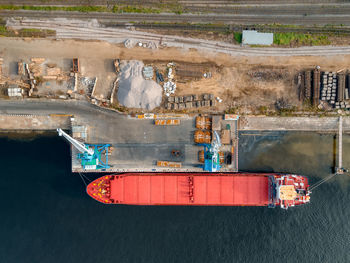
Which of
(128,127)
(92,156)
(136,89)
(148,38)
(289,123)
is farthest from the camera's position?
(289,123)

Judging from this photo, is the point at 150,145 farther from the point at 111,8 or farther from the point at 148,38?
the point at 111,8

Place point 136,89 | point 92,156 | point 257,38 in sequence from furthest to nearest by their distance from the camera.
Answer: point 257,38 < point 92,156 < point 136,89

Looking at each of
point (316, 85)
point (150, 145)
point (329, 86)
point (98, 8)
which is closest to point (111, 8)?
point (98, 8)

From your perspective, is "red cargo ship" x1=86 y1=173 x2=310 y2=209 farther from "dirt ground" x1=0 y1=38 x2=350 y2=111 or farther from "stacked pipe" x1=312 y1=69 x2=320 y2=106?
"stacked pipe" x1=312 y1=69 x2=320 y2=106

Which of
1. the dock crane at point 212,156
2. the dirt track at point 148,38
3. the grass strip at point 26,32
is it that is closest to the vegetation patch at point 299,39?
the dirt track at point 148,38

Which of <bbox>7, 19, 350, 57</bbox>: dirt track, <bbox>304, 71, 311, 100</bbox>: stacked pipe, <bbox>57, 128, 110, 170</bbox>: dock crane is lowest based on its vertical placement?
<bbox>57, 128, 110, 170</bbox>: dock crane

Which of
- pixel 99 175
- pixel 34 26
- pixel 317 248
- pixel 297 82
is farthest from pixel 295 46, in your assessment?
pixel 34 26

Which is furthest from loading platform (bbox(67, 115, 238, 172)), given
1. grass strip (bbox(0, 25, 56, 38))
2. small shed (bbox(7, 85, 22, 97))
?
grass strip (bbox(0, 25, 56, 38))

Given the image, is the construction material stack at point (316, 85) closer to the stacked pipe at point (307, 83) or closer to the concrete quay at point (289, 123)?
the stacked pipe at point (307, 83)
